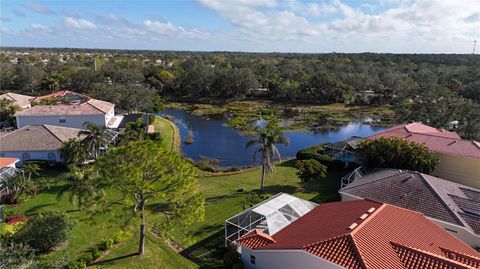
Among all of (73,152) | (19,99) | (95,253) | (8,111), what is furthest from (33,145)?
(19,99)

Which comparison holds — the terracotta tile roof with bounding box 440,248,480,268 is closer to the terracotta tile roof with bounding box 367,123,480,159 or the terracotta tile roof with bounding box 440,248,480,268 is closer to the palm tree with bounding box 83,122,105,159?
the terracotta tile roof with bounding box 367,123,480,159

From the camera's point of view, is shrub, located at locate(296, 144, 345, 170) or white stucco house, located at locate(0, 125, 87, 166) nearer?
white stucco house, located at locate(0, 125, 87, 166)

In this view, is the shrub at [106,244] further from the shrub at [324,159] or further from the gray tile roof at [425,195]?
the shrub at [324,159]

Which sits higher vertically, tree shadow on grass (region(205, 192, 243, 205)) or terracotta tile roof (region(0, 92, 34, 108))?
terracotta tile roof (region(0, 92, 34, 108))

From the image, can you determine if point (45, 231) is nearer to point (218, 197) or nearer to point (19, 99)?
point (218, 197)

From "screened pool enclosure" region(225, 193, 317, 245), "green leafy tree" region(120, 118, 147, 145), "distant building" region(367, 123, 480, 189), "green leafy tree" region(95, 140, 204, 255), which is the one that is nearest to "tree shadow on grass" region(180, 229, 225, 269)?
"screened pool enclosure" region(225, 193, 317, 245)

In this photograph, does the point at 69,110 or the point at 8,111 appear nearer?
the point at 69,110
